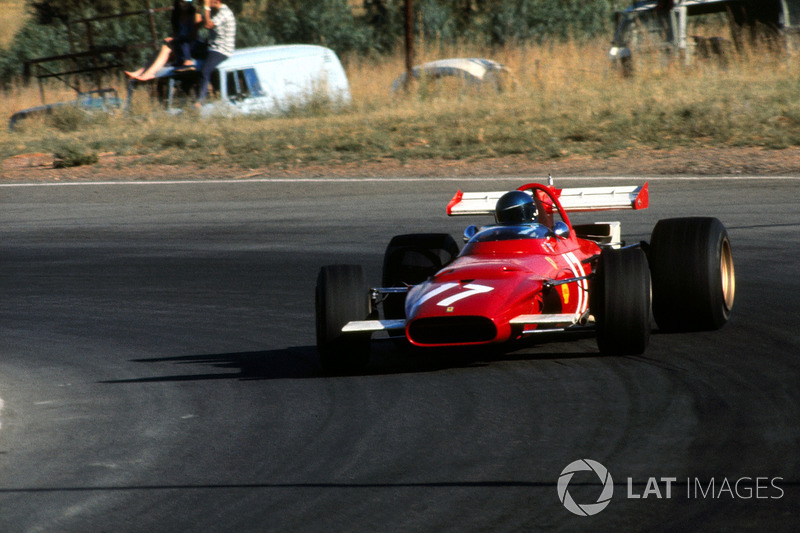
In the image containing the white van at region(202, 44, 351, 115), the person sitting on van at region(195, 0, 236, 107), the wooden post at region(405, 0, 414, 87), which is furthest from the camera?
the wooden post at region(405, 0, 414, 87)

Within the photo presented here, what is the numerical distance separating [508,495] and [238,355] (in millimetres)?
3722

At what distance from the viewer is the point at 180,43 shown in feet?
72.1

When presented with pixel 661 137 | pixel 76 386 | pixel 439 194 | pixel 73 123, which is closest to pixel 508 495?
pixel 76 386

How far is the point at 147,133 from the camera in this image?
21812 mm

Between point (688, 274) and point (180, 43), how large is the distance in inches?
623

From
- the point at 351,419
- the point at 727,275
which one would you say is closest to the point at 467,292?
the point at 351,419

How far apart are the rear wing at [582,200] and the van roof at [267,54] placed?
1332 cm

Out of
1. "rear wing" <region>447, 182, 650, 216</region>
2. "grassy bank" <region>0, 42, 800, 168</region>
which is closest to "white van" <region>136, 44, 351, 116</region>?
"grassy bank" <region>0, 42, 800, 168</region>

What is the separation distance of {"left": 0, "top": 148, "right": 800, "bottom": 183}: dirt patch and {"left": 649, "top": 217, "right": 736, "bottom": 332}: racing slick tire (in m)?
8.44

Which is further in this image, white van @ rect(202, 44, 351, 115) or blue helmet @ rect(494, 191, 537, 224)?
white van @ rect(202, 44, 351, 115)

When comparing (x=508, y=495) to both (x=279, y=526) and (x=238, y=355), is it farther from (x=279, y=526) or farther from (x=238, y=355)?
(x=238, y=355)

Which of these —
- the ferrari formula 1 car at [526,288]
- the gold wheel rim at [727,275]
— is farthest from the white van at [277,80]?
the gold wheel rim at [727,275]

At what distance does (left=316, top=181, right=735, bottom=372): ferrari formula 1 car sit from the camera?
6.94 meters

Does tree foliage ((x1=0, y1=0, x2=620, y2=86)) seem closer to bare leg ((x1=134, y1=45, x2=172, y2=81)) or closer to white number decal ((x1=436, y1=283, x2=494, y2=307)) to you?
bare leg ((x1=134, y1=45, x2=172, y2=81))
